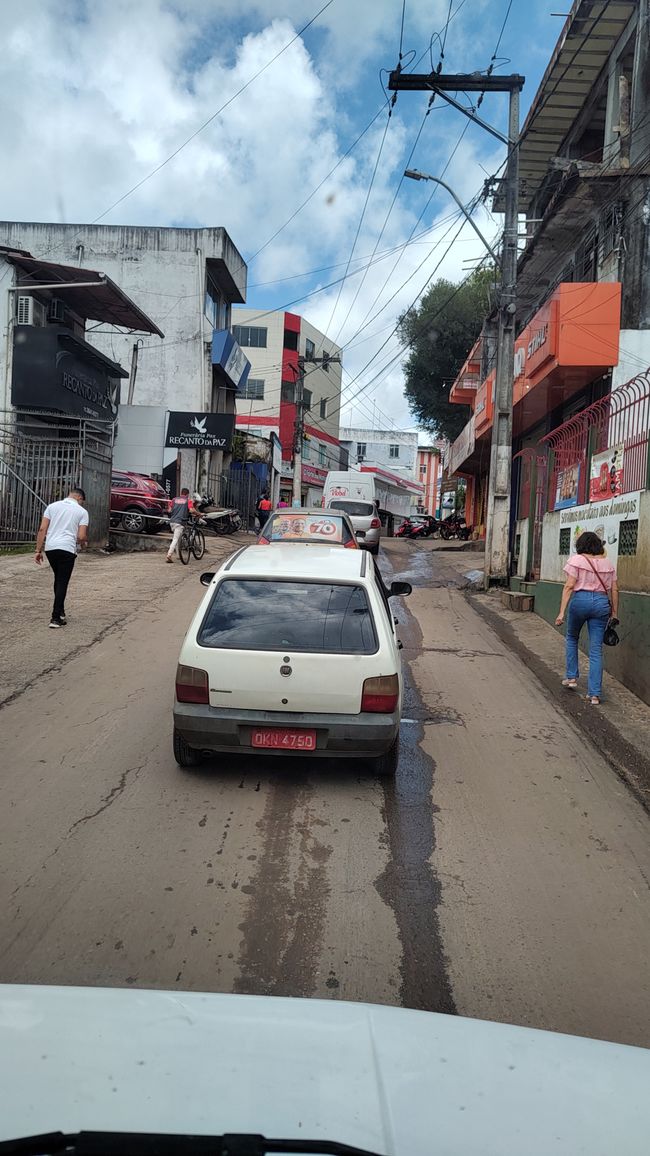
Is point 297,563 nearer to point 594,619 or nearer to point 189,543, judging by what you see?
point 594,619

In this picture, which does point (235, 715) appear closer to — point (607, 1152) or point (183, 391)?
point (607, 1152)

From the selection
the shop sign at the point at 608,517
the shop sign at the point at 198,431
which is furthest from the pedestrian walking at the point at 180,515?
the shop sign at the point at 608,517

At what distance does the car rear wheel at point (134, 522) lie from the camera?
2145cm

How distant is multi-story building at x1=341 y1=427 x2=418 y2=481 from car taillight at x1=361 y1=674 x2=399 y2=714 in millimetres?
69418

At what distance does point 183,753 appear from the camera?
5699mm

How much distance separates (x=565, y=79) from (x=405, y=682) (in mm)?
15854

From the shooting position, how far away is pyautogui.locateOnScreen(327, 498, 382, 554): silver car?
Answer: 2203 centimetres

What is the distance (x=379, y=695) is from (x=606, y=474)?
5.69m

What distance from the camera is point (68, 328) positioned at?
2244cm

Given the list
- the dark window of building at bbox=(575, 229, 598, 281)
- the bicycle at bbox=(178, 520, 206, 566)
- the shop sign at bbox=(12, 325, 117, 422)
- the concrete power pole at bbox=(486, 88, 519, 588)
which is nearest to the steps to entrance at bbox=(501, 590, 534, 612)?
the concrete power pole at bbox=(486, 88, 519, 588)

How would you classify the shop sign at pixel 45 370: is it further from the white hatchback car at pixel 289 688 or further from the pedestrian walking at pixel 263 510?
the white hatchback car at pixel 289 688

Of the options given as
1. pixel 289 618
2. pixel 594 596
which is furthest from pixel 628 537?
pixel 289 618

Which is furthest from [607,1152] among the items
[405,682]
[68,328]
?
[68,328]

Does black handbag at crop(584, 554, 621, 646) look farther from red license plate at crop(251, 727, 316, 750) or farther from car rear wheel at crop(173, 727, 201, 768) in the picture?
car rear wheel at crop(173, 727, 201, 768)
